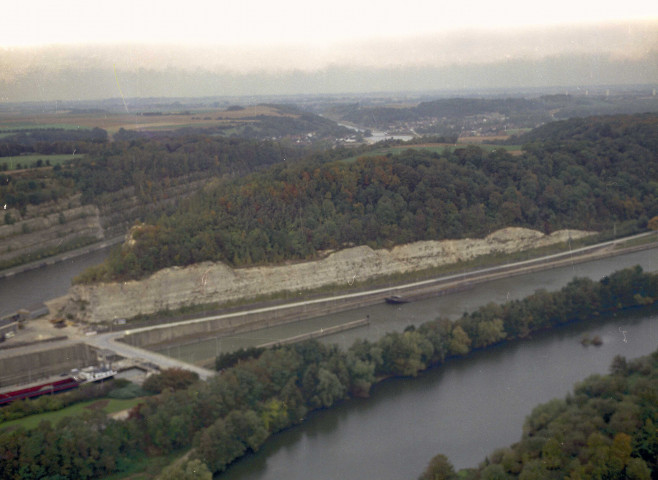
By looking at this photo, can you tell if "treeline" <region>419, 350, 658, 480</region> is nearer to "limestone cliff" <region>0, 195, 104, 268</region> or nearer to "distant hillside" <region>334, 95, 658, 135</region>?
"limestone cliff" <region>0, 195, 104, 268</region>

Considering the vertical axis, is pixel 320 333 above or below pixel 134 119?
below

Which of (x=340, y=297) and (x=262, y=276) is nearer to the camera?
(x=262, y=276)

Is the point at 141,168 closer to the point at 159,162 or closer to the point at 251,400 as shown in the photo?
the point at 159,162

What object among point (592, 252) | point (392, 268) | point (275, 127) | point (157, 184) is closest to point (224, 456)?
point (392, 268)

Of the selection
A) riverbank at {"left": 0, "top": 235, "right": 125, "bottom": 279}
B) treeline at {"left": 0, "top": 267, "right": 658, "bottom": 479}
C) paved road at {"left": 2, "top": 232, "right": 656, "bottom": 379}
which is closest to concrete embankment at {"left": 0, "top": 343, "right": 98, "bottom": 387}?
paved road at {"left": 2, "top": 232, "right": 656, "bottom": 379}

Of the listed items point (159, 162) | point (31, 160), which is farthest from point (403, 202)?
point (31, 160)
